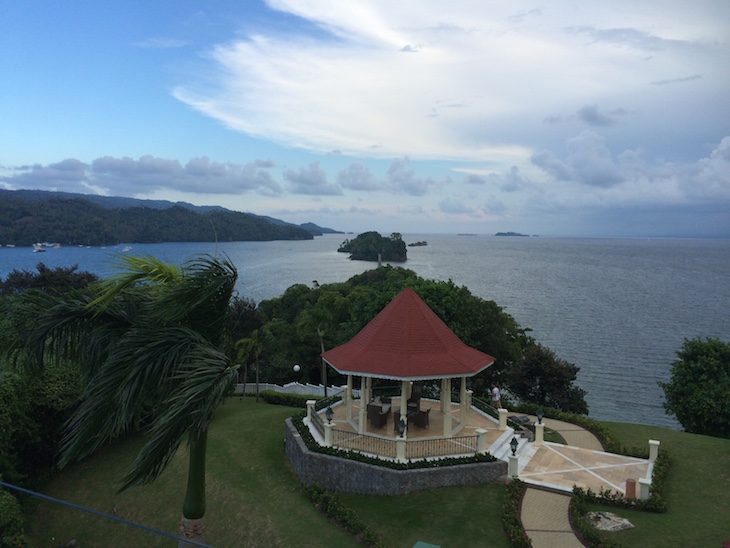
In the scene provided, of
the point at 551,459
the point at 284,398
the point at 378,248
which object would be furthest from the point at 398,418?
the point at 378,248

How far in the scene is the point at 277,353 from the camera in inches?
1492

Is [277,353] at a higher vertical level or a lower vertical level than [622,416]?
higher

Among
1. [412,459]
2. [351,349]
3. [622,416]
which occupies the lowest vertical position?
[622,416]

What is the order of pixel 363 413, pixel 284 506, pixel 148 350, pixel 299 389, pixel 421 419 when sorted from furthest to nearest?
1. pixel 299 389
2. pixel 421 419
3. pixel 363 413
4. pixel 284 506
5. pixel 148 350

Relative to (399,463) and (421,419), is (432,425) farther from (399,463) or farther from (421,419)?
(399,463)

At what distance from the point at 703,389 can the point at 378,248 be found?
502 feet

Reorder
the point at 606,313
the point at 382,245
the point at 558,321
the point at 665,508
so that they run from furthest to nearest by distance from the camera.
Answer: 1. the point at 382,245
2. the point at 606,313
3. the point at 558,321
4. the point at 665,508

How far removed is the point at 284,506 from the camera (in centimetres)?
1400

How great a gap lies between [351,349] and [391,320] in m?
1.75

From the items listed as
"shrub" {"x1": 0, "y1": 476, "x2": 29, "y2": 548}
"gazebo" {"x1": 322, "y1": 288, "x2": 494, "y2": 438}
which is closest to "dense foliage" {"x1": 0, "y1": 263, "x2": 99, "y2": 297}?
"shrub" {"x1": 0, "y1": 476, "x2": 29, "y2": 548}

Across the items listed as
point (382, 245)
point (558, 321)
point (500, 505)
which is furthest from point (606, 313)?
point (382, 245)

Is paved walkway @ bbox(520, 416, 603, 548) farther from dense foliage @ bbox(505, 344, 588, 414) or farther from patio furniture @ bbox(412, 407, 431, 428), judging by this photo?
dense foliage @ bbox(505, 344, 588, 414)

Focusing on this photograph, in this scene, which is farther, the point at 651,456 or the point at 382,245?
the point at 382,245

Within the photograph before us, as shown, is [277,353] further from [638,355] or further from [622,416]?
[638,355]
